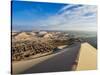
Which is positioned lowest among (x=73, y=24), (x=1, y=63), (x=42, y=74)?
(x=42, y=74)

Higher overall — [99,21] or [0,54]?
[99,21]

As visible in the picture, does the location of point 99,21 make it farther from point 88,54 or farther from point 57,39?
point 57,39

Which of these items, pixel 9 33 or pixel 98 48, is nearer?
pixel 9 33

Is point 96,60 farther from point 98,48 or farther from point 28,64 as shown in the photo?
point 28,64

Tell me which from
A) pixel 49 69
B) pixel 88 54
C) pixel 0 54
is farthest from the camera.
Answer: pixel 88 54

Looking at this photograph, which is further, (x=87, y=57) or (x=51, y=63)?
(x=87, y=57)

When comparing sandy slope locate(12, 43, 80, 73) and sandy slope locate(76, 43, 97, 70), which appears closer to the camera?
sandy slope locate(12, 43, 80, 73)

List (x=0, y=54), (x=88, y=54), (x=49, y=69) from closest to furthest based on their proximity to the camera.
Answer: (x=0, y=54) < (x=49, y=69) < (x=88, y=54)

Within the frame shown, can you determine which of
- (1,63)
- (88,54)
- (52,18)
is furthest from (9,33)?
(88,54)
